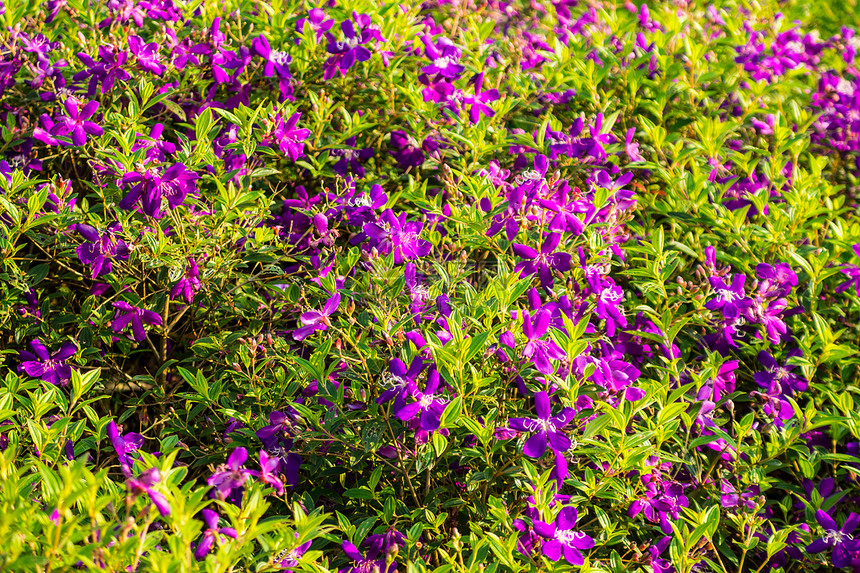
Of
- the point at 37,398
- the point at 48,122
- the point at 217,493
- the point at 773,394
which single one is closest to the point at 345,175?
the point at 48,122

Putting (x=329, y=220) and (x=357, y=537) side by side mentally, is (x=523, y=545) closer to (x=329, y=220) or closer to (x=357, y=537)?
(x=357, y=537)

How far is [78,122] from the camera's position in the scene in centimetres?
237

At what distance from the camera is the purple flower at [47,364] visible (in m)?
2.19

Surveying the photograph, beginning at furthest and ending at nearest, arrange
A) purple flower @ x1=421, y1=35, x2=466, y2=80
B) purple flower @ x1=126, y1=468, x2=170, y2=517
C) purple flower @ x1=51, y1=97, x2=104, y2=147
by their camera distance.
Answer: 1. purple flower @ x1=421, y1=35, x2=466, y2=80
2. purple flower @ x1=51, y1=97, x2=104, y2=147
3. purple flower @ x1=126, y1=468, x2=170, y2=517

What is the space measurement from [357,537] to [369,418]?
29 cm

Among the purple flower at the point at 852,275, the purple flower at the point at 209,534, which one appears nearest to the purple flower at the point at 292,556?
the purple flower at the point at 209,534

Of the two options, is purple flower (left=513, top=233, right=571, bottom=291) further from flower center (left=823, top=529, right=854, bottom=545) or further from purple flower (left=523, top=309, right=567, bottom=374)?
flower center (left=823, top=529, right=854, bottom=545)

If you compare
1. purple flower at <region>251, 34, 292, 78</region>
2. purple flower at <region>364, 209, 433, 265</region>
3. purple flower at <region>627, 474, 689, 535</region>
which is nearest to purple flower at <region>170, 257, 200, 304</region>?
purple flower at <region>364, 209, 433, 265</region>

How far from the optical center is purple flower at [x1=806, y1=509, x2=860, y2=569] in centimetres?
207

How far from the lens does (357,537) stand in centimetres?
187

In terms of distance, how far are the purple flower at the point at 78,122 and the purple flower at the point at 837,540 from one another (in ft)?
7.80

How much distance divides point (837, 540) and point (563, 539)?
866 millimetres

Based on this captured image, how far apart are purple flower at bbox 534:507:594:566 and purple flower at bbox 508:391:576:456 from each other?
164 mm

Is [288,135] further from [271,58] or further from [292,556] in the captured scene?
[292,556]
